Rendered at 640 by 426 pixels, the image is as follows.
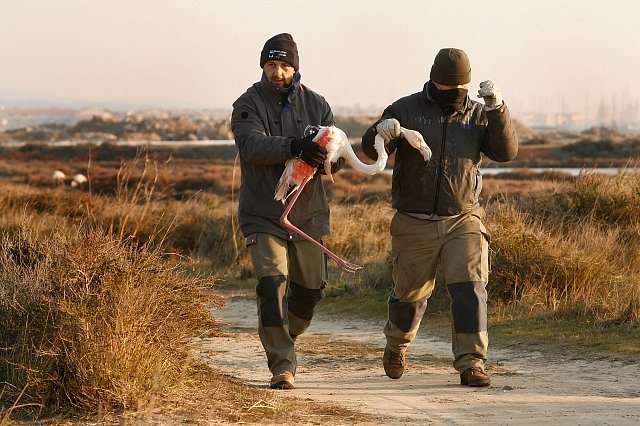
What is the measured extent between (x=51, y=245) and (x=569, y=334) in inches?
186

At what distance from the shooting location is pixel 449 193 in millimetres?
8039

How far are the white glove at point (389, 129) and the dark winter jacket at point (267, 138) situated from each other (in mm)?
593

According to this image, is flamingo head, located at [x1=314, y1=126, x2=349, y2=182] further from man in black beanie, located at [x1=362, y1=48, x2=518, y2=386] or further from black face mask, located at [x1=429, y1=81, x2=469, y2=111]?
black face mask, located at [x1=429, y1=81, x2=469, y2=111]

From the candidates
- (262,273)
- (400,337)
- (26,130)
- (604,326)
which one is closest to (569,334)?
(604,326)

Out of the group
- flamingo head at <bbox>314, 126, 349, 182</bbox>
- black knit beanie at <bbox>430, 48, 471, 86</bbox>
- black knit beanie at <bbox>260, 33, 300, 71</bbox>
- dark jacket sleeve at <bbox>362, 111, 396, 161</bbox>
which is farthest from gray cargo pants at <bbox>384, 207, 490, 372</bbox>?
black knit beanie at <bbox>260, 33, 300, 71</bbox>

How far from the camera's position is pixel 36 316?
23.3 feet

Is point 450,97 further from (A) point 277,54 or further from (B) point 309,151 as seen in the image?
(A) point 277,54

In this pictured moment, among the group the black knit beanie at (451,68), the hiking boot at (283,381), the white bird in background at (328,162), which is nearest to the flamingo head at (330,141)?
the white bird in background at (328,162)

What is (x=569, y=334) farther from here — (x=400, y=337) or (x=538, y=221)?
(x=538, y=221)

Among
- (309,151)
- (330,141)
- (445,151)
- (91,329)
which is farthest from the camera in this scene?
(445,151)

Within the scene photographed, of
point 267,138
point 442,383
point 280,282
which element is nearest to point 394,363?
point 442,383

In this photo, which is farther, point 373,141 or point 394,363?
point 394,363

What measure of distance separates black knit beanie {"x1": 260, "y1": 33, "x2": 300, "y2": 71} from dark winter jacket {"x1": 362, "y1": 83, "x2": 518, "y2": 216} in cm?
80

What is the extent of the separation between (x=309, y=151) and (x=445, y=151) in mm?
987
